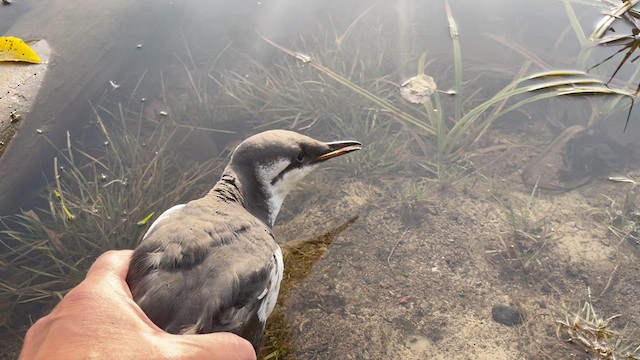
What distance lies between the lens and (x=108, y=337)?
184cm

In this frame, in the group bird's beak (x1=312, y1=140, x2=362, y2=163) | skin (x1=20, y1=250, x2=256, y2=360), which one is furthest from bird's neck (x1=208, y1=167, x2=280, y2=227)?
skin (x1=20, y1=250, x2=256, y2=360)

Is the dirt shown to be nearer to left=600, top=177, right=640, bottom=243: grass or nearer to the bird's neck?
left=600, top=177, right=640, bottom=243: grass

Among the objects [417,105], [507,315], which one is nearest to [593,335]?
[507,315]

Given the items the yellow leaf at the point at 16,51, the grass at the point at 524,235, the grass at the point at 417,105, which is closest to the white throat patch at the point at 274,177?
the grass at the point at 417,105

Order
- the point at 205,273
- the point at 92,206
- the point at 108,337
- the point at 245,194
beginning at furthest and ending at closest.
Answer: the point at 92,206, the point at 245,194, the point at 205,273, the point at 108,337

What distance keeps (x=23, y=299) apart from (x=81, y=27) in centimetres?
323

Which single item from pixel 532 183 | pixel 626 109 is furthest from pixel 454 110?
pixel 626 109

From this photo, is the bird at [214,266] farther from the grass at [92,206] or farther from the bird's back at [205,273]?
the grass at [92,206]

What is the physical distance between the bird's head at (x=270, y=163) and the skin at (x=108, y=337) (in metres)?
1.30

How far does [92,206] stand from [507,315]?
3.45 m

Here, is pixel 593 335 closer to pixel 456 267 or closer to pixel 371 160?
pixel 456 267

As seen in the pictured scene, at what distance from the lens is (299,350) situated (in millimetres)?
3076

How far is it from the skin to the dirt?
49.2 inches

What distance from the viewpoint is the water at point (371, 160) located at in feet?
11.0
